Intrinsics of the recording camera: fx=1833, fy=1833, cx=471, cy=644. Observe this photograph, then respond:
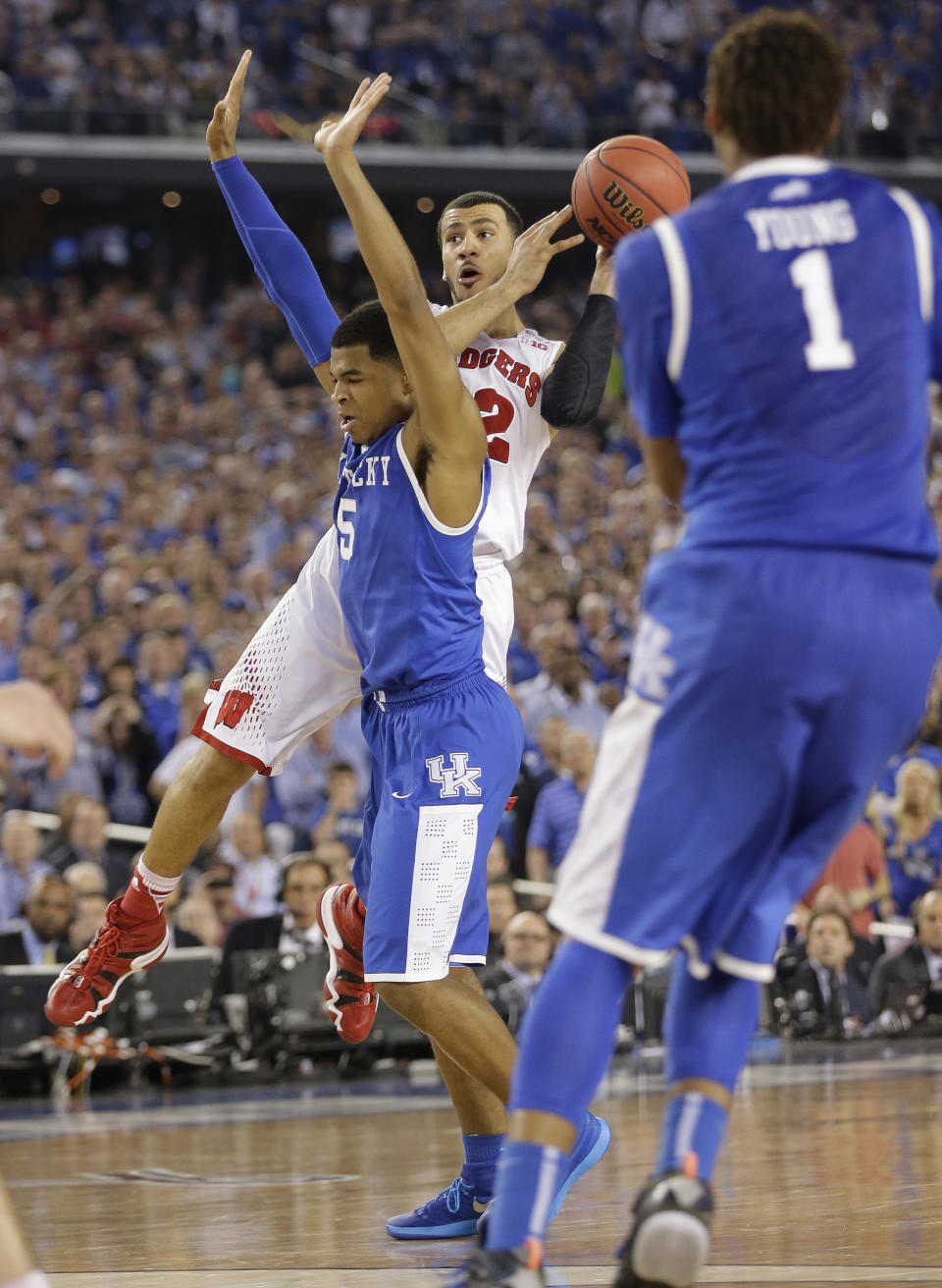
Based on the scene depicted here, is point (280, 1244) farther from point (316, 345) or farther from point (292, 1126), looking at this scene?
point (292, 1126)

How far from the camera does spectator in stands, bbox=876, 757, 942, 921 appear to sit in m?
11.8

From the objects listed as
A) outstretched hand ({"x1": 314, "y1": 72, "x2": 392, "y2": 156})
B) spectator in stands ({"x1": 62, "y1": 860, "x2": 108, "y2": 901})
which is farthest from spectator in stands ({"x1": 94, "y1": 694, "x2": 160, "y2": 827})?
outstretched hand ({"x1": 314, "y1": 72, "x2": 392, "y2": 156})

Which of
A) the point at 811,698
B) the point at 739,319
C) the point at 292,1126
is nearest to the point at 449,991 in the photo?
the point at 811,698

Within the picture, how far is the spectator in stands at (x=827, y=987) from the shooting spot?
10.6 m

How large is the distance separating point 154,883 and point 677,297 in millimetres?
2964

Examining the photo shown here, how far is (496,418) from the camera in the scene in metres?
5.49

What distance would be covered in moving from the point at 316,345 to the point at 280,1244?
2689 millimetres

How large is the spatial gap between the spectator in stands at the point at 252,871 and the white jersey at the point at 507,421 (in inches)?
231

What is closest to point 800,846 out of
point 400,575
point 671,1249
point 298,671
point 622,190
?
point 671,1249

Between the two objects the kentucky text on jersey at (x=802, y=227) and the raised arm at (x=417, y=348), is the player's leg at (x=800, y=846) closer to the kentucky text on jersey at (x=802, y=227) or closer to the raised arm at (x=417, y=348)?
the kentucky text on jersey at (x=802, y=227)

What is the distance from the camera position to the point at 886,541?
3260mm

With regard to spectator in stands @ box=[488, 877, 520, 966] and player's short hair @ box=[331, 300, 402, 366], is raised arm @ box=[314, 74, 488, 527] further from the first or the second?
spectator in stands @ box=[488, 877, 520, 966]

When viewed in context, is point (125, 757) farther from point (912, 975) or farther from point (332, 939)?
point (332, 939)

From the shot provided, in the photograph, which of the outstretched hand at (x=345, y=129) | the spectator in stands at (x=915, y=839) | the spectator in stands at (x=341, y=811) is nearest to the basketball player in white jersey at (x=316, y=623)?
the outstretched hand at (x=345, y=129)
